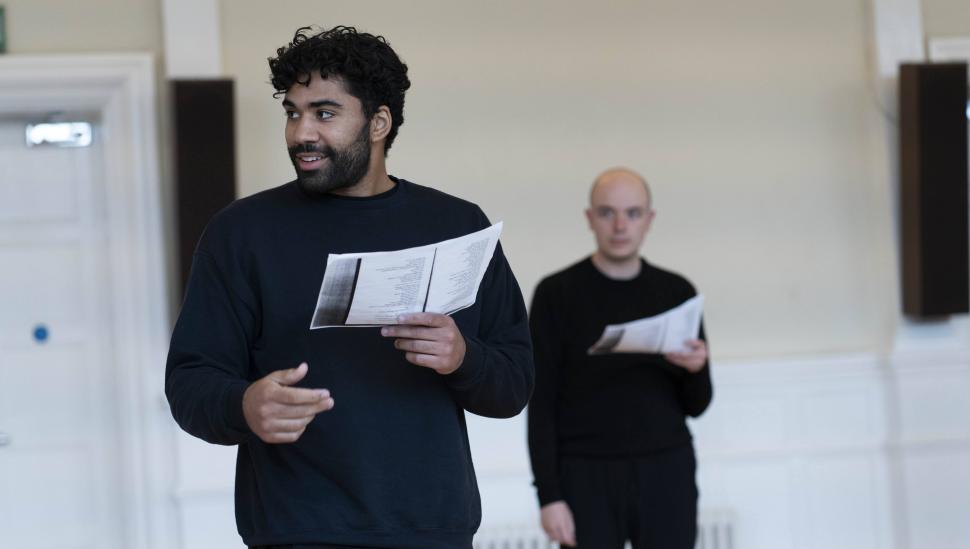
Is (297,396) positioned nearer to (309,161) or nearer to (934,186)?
(309,161)

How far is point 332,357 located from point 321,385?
5 centimetres

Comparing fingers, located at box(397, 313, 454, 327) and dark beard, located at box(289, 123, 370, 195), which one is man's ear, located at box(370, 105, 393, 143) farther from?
fingers, located at box(397, 313, 454, 327)

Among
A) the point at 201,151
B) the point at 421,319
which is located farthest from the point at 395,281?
the point at 201,151

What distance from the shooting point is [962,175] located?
17.0ft

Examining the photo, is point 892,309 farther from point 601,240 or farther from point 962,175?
point 601,240

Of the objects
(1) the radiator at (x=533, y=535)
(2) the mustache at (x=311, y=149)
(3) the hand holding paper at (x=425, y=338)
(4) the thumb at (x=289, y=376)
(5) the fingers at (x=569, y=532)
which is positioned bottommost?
(1) the radiator at (x=533, y=535)

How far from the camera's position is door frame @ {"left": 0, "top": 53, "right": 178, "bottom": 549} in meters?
4.84

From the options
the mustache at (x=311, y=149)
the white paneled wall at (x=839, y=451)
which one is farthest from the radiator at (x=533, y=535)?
the mustache at (x=311, y=149)

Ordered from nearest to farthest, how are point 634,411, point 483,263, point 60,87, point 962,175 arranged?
point 483,263 < point 634,411 < point 60,87 < point 962,175

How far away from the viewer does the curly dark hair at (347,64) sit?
2.19 m

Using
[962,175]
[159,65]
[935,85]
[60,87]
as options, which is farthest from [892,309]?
[60,87]

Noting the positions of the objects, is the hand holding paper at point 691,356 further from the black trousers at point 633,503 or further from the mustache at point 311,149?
the mustache at point 311,149

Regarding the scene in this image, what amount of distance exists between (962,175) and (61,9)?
3.61 metres

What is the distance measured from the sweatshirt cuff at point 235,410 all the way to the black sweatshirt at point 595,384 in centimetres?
157
